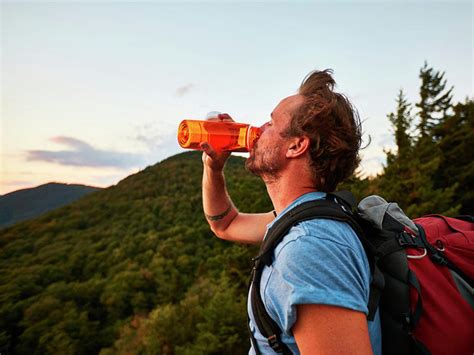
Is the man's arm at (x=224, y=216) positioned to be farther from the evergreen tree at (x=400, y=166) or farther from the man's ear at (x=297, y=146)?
the evergreen tree at (x=400, y=166)

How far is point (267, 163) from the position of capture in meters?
1.81

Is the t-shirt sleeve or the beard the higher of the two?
the beard

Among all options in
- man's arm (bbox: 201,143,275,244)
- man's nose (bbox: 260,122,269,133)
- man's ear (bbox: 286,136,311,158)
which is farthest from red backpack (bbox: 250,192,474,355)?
man's arm (bbox: 201,143,275,244)

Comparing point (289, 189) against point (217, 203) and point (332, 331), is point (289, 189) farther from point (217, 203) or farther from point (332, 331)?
point (217, 203)

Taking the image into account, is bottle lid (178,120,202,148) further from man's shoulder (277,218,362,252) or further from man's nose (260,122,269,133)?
man's shoulder (277,218,362,252)

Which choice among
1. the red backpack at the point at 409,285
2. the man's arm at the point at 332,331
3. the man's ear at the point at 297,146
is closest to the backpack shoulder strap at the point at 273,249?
the red backpack at the point at 409,285

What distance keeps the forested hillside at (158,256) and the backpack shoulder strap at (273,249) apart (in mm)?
12730

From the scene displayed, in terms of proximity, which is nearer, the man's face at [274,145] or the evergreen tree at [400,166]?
the man's face at [274,145]

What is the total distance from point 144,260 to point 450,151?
4579cm

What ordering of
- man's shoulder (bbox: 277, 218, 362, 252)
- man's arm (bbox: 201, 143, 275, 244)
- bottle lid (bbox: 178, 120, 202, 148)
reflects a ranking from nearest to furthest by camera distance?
1. man's shoulder (bbox: 277, 218, 362, 252)
2. bottle lid (bbox: 178, 120, 202, 148)
3. man's arm (bbox: 201, 143, 275, 244)

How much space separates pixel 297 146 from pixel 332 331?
3.07 ft

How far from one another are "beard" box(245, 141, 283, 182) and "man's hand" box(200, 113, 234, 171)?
1.28 ft

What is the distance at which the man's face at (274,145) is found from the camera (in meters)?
1.78

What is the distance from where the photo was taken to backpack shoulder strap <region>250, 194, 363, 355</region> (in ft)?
4.14
